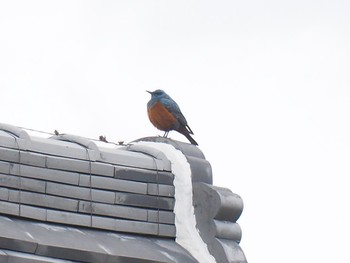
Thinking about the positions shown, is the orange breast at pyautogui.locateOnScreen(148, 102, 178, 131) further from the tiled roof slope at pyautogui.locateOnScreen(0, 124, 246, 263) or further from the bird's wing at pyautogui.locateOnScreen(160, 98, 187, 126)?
the tiled roof slope at pyautogui.locateOnScreen(0, 124, 246, 263)

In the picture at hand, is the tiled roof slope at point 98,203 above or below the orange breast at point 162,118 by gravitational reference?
below

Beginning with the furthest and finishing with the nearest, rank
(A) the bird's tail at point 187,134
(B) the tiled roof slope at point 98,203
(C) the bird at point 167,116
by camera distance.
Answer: (C) the bird at point 167,116 < (A) the bird's tail at point 187,134 < (B) the tiled roof slope at point 98,203

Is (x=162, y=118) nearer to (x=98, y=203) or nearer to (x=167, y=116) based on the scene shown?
(x=167, y=116)

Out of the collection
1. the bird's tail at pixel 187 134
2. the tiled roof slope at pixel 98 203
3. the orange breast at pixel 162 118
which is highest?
the orange breast at pixel 162 118

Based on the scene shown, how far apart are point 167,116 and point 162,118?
0.22 ft

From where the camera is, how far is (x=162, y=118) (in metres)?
16.5

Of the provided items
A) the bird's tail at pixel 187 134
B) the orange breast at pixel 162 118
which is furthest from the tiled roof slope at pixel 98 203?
the orange breast at pixel 162 118

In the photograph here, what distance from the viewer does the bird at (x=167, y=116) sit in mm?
16406

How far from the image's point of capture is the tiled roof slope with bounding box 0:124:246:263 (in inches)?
497

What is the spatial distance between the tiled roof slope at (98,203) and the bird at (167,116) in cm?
157

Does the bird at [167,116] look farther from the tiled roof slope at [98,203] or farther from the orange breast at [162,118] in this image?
the tiled roof slope at [98,203]

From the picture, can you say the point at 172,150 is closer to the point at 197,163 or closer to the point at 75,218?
the point at 197,163

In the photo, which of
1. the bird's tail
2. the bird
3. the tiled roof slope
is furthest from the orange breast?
the tiled roof slope

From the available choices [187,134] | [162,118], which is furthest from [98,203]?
[162,118]
